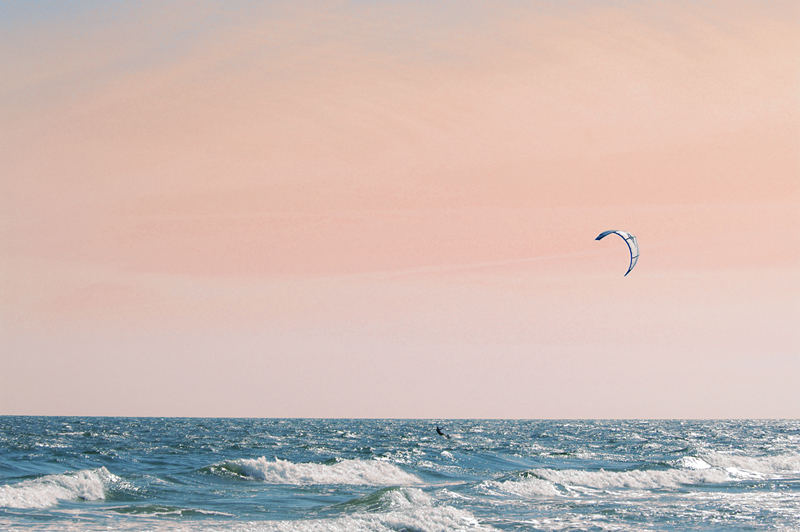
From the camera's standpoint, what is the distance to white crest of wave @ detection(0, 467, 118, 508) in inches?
1040

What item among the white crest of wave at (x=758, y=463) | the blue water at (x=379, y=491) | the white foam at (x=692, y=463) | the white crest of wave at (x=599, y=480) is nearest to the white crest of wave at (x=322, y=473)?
the blue water at (x=379, y=491)

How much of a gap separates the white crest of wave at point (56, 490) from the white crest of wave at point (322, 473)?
23.3 feet

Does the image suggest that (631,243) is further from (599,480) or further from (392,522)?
(392,522)

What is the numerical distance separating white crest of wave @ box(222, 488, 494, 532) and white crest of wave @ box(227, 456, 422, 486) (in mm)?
10935

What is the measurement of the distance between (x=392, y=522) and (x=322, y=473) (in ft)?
49.8

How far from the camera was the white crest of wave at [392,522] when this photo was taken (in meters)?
23.0

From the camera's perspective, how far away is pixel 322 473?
38.8 meters

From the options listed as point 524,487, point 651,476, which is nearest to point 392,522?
point 524,487

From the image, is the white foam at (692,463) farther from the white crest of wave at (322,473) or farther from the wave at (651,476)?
Result: the white crest of wave at (322,473)

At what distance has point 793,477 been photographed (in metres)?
43.7

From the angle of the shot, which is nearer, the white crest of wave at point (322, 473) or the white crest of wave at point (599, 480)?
the white crest of wave at point (599, 480)

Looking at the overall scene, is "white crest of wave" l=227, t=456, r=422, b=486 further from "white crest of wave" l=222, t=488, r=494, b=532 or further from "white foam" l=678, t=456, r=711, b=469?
"white foam" l=678, t=456, r=711, b=469

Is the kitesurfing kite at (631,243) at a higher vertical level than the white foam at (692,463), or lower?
higher

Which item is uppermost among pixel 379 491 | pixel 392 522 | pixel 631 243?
pixel 631 243
